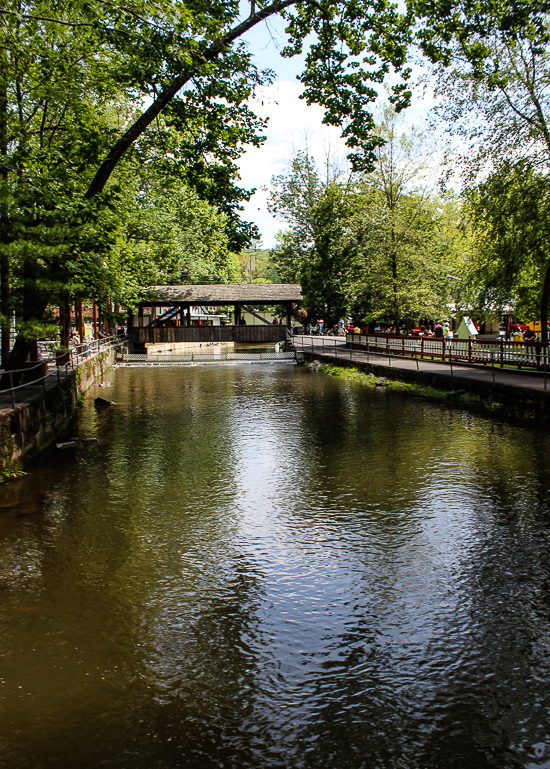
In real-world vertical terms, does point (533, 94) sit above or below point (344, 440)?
above

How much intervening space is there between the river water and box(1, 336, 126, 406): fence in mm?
2043

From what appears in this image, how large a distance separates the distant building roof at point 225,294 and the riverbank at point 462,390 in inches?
663

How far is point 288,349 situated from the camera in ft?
142

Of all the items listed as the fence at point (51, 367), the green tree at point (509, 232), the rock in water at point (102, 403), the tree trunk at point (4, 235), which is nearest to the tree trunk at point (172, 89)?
the tree trunk at point (4, 235)

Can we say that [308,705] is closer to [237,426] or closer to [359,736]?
[359,736]

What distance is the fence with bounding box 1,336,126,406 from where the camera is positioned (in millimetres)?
12531

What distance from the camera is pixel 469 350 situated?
77.4 ft

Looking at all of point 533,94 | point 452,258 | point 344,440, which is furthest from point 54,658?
point 452,258

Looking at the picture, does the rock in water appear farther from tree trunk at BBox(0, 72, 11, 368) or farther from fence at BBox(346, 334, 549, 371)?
fence at BBox(346, 334, 549, 371)

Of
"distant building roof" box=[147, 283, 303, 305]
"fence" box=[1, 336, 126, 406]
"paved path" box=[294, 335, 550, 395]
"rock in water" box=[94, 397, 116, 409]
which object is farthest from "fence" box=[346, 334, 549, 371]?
"fence" box=[1, 336, 126, 406]

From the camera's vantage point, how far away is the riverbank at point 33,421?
10609 mm

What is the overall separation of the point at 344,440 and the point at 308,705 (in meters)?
9.22

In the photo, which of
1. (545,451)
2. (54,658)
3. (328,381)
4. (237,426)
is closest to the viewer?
(54,658)

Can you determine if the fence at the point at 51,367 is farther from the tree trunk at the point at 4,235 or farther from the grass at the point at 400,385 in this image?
the grass at the point at 400,385
